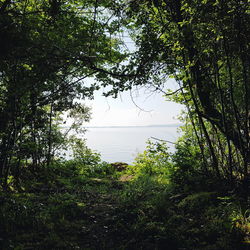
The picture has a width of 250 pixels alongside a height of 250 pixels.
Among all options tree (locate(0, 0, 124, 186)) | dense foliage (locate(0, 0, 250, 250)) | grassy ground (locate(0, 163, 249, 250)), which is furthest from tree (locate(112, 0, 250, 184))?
grassy ground (locate(0, 163, 249, 250))

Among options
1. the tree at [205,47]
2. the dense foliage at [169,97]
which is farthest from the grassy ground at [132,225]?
the tree at [205,47]

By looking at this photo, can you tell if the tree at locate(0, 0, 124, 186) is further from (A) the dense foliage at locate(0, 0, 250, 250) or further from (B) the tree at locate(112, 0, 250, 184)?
(B) the tree at locate(112, 0, 250, 184)

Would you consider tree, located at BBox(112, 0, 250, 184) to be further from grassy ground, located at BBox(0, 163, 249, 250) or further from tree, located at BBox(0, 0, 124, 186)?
grassy ground, located at BBox(0, 163, 249, 250)

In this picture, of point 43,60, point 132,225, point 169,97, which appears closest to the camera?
point 43,60

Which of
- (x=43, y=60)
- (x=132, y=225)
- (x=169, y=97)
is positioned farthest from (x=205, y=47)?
(x=132, y=225)

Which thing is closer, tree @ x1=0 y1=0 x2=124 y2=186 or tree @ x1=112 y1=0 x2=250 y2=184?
tree @ x1=112 y1=0 x2=250 y2=184

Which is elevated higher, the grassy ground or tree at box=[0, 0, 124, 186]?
tree at box=[0, 0, 124, 186]

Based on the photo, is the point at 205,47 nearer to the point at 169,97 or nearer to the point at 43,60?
the point at 169,97

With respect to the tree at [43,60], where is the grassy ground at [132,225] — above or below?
below

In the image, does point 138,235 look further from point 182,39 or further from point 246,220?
point 182,39

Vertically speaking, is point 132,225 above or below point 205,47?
below

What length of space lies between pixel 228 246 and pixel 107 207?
4.46 metres

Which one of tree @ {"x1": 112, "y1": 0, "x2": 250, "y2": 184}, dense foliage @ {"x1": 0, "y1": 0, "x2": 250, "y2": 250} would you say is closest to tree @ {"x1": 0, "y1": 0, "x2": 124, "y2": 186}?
dense foliage @ {"x1": 0, "y1": 0, "x2": 250, "y2": 250}

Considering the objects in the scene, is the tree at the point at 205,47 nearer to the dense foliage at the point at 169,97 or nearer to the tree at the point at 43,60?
the dense foliage at the point at 169,97
